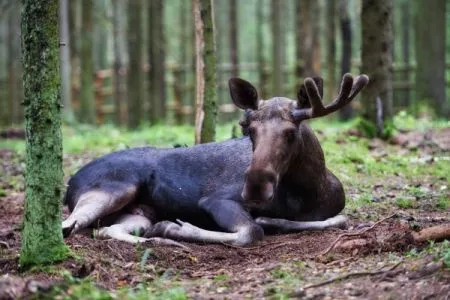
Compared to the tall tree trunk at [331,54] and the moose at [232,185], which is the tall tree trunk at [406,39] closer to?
the tall tree trunk at [331,54]

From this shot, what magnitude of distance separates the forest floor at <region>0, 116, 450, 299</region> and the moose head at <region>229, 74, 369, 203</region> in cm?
58

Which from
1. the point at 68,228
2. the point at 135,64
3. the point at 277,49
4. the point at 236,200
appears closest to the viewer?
the point at 68,228

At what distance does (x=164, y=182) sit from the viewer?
8.02 metres

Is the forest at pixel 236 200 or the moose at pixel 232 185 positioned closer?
the forest at pixel 236 200

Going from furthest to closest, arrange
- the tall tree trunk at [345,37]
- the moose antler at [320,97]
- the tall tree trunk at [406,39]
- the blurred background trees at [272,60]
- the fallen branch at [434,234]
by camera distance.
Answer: the tall tree trunk at [406,39], the tall tree trunk at [345,37], the blurred background trees at [272,60], the moose antler at [320,97], the fallen branch at [434,234]

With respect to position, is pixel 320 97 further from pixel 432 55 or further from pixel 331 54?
pixel 331 54

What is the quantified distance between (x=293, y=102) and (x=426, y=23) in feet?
40.8

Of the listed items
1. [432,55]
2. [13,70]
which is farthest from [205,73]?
[13,70]

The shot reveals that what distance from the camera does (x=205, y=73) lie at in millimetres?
10156

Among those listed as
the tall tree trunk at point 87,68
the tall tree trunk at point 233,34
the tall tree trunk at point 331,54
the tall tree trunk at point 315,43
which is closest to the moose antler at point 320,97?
the tall tree trunk at point 331,54

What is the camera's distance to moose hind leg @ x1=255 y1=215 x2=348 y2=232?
7284mm

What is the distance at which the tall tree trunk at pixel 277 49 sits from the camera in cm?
2142

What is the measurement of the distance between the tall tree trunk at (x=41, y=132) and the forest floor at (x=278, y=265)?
231 mm

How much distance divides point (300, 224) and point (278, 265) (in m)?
1.67
